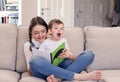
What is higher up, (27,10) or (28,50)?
(27,10)

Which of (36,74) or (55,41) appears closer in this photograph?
(36,74)

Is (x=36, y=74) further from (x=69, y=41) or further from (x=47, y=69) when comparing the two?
(x=69, y=41)

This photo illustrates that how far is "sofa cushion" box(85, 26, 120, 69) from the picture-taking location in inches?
89.4

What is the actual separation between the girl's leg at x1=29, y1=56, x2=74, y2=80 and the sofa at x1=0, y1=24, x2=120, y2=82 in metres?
0.31

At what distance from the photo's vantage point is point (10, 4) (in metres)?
4.87

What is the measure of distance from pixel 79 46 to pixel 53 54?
1.15ft

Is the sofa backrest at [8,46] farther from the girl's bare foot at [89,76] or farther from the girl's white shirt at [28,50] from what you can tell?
the girl's bare foot at [89,76]

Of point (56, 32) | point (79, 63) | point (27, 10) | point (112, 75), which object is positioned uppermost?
point (27, 10)

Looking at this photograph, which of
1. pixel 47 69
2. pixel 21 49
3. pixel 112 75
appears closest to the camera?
pixel 47 69

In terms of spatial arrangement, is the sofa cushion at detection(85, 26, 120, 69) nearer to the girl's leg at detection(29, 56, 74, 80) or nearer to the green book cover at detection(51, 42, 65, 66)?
the green book cover at detection(51, 42, 65, 66)

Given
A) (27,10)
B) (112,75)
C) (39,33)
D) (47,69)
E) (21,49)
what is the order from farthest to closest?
(27,10), (21,49), (39,33), (112,75), (47,69)

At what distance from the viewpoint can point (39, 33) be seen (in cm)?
213

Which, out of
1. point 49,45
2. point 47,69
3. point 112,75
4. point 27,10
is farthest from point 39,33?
point 27,10

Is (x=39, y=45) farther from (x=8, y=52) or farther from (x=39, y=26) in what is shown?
(x=8, y=52)
